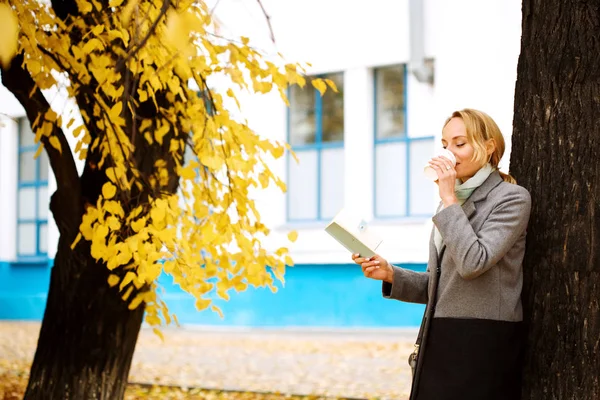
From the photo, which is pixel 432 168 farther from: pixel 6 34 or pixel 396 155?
pixel 396 155

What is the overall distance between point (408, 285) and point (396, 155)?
10110 millimetres

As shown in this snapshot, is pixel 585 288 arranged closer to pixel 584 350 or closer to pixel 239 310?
pixel 584 350

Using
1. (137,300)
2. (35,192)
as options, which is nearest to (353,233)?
(137,300)

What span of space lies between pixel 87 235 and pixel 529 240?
98.5 inches

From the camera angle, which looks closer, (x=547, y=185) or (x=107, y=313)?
(x=547, y=185)

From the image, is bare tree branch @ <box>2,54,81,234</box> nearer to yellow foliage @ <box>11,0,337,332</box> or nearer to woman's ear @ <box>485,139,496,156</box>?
yellow foliage @ <box>11,0,337,332</box>

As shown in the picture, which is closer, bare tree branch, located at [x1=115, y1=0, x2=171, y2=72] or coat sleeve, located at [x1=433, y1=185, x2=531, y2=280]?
bare tree branch, located at [x1=115, y1=0, x2=171, y2=72]

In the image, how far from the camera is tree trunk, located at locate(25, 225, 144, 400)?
5.41 m

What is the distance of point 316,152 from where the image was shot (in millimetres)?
13945

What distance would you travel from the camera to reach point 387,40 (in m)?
12.9

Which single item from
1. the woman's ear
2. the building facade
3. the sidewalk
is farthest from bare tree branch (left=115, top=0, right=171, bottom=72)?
the building facade

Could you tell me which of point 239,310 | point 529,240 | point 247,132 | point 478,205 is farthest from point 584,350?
point 239,310

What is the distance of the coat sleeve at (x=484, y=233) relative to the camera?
8.70ft

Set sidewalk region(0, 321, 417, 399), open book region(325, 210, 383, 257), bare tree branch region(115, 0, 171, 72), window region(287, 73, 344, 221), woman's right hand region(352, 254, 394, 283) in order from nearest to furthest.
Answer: bare tree branch region(115, 0, 171, 72)
open book region(325, 210, 383, 257)
woman's right hand region(352, 254, 394, 283)
sidewalk region(0, 321, 417, 399)
window region(287, 73, 344, 221)
